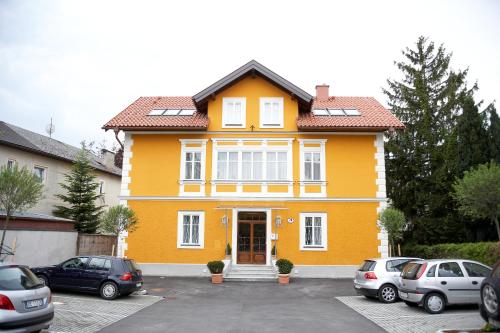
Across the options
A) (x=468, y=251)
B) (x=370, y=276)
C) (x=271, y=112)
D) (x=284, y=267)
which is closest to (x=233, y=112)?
(x=271, y=112)

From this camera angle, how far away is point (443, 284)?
11.7 m

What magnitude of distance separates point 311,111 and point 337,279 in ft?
31.0

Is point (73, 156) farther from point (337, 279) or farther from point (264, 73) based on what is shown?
point (337, 279)

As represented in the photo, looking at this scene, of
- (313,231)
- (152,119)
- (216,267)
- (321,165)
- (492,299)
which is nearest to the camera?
(492,299)

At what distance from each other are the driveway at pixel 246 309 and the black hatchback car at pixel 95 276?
140cm

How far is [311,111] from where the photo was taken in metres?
23.8

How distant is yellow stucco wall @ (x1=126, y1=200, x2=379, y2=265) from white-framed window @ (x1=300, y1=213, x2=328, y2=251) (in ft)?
0.69

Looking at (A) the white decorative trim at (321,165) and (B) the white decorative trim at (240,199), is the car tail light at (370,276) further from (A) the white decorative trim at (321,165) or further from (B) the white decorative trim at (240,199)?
(A) the white decorative trim at (321,165)

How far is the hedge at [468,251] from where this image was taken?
50.0 feet

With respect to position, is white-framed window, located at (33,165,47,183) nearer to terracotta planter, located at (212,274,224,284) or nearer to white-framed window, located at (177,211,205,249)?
white-framed window, located at (177,211,205,249)

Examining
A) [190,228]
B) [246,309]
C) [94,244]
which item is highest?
[190,228]

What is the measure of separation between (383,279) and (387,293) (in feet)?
1.57

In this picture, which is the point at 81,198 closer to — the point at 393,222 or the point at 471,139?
the point at 393,222

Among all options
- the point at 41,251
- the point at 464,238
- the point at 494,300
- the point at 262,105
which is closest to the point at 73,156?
the point at 41,251
